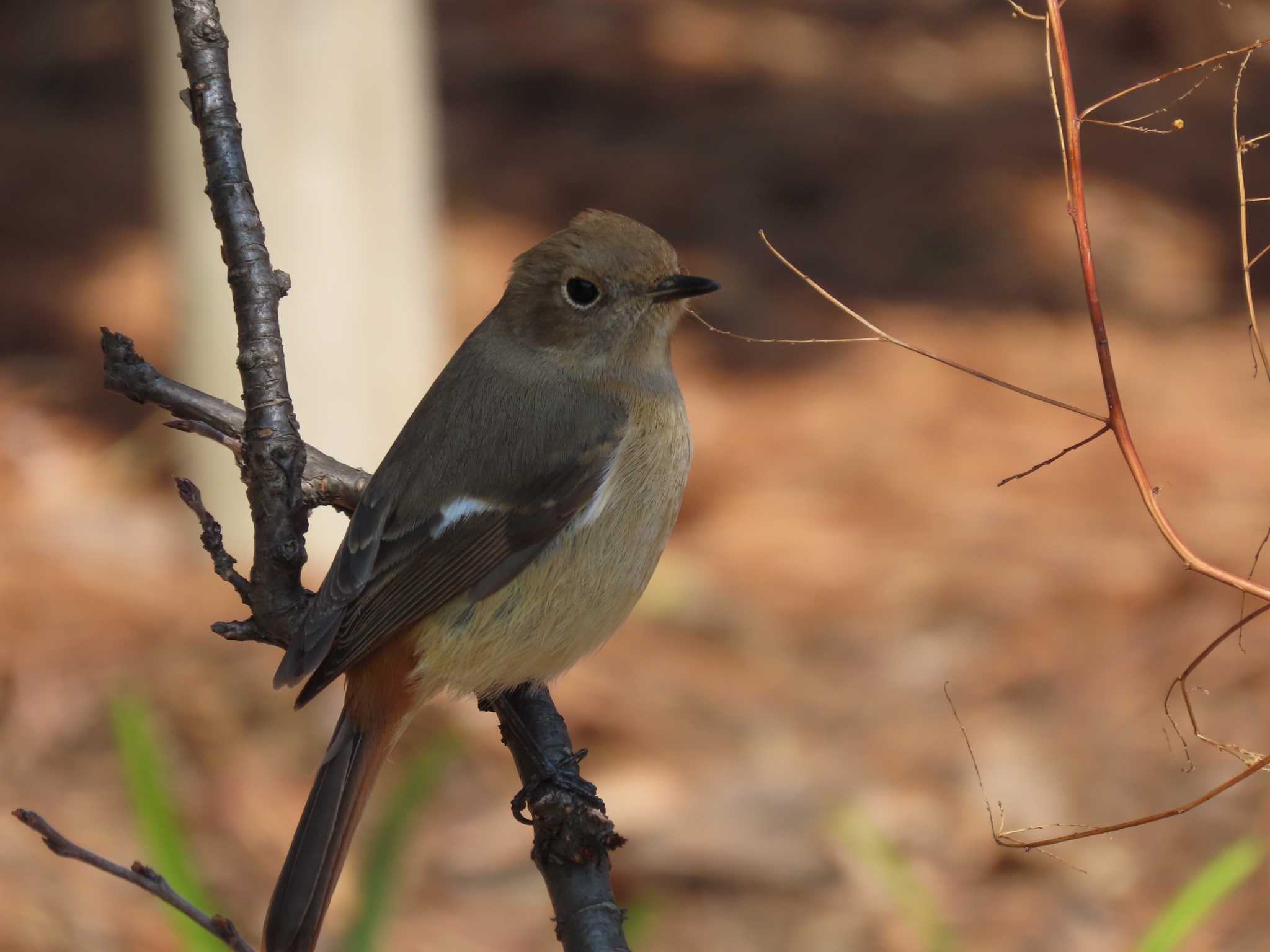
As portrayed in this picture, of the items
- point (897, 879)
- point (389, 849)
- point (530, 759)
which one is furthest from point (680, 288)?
point (897, 879)

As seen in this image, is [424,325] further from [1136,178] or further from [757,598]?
[1136,178]

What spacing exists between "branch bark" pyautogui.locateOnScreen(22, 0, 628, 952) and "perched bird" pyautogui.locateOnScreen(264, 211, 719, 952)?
0.73 feet

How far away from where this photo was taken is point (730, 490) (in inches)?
295

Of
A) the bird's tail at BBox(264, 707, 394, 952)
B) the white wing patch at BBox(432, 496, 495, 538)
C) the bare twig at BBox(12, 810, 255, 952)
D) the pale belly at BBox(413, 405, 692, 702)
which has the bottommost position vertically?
the bare twig at BBox(12, 810, 255, 952)

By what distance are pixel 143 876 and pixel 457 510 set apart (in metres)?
1.35

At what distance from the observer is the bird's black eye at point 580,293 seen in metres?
3.33

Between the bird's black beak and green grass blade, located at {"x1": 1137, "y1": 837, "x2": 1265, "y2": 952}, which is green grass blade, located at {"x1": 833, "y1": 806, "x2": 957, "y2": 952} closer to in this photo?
green grass blade, located at {"x1": 1137, "y1": 837, "x2": 1265, "y2": 952}

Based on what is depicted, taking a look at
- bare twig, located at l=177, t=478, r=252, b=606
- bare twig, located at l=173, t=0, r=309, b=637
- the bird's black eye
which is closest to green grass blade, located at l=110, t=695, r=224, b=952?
bare twig, located at l=177, t=478, r=252, b=606

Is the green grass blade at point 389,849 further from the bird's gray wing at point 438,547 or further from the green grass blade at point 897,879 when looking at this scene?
the green grass blade at point 897,879

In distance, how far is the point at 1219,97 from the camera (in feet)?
36.3

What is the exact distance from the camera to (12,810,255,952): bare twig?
70.7 inches

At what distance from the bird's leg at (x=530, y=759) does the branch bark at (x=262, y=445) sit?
113mm

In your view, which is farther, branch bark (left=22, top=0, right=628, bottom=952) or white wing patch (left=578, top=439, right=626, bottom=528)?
white wing patch (left=578, top=439, right=626, bottom=528)

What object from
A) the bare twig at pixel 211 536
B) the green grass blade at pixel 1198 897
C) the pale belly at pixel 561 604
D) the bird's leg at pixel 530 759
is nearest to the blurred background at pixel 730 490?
the green grass blade at pixel 1198 897
